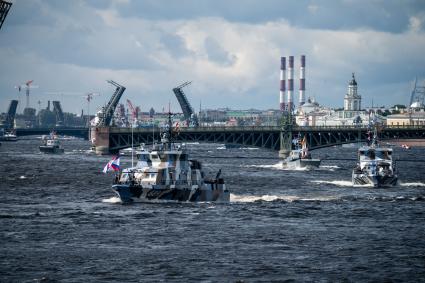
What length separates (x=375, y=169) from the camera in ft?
354

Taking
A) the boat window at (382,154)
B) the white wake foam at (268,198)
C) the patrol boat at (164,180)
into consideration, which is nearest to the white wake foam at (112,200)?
the patrol boat at (164,180)

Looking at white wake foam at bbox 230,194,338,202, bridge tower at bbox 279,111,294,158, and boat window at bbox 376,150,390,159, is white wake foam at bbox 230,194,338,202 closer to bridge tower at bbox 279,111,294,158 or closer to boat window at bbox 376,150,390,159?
boat window at bbox 376,150,390,159

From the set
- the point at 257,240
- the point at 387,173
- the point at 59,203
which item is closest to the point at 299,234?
the point at 257,240

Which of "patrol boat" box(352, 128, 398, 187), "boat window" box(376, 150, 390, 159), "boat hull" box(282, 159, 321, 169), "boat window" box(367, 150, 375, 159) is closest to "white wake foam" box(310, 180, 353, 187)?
"patrol boat" box(352, 128, 398, 187)

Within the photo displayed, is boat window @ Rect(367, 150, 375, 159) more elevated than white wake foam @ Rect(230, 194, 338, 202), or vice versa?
boat window @ Rect(367, 150, 375, 159)

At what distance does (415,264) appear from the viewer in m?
55.2

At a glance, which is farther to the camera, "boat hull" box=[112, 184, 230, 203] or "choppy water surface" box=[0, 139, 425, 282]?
"boat hull" box=[112, 184, 230, 203]

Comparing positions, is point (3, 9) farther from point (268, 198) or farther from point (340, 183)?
point (340, 183)

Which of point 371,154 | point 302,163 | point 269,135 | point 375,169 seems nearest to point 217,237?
point 375,169

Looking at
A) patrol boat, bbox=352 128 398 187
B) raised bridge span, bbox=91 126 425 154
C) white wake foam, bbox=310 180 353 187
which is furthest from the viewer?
raised bridge span, bbox=91 126 425 154

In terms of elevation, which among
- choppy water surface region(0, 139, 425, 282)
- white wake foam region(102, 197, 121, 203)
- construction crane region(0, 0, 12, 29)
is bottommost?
choppy water surface region(0, 139, 425, 282)

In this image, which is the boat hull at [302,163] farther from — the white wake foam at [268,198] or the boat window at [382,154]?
the white wake foam at [268,198]

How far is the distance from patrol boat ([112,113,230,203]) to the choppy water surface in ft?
3.34

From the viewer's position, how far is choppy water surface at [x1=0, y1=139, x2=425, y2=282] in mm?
52188
